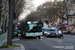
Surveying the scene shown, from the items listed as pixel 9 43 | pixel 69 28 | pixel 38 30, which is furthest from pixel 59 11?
pixel 9 43

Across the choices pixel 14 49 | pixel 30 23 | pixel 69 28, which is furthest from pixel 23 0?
pixel 69 28

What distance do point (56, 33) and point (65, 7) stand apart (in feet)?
99.0

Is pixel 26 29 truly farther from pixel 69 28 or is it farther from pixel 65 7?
pixel 65 7

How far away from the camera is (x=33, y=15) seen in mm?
100188

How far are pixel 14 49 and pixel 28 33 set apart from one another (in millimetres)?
13448

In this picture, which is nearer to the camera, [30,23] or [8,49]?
[8,49]

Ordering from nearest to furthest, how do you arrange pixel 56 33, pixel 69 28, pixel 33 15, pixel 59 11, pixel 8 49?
pixel 8 49, pixel 56 33, pixel 69 28, pixel 59 11, pixel 33 15

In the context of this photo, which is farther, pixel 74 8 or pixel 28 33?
pixel 74 8

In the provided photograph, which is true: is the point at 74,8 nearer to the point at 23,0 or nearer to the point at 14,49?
the point at 23,0

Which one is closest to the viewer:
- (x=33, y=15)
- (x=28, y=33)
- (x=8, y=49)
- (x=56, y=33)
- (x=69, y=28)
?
(x=8, y=49)

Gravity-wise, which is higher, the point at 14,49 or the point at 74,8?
the point at 74,8

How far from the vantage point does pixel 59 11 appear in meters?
62.3

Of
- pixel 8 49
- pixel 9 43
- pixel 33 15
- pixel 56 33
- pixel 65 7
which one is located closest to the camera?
pixel 8 49

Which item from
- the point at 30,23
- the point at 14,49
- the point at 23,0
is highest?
the point at 23,0
